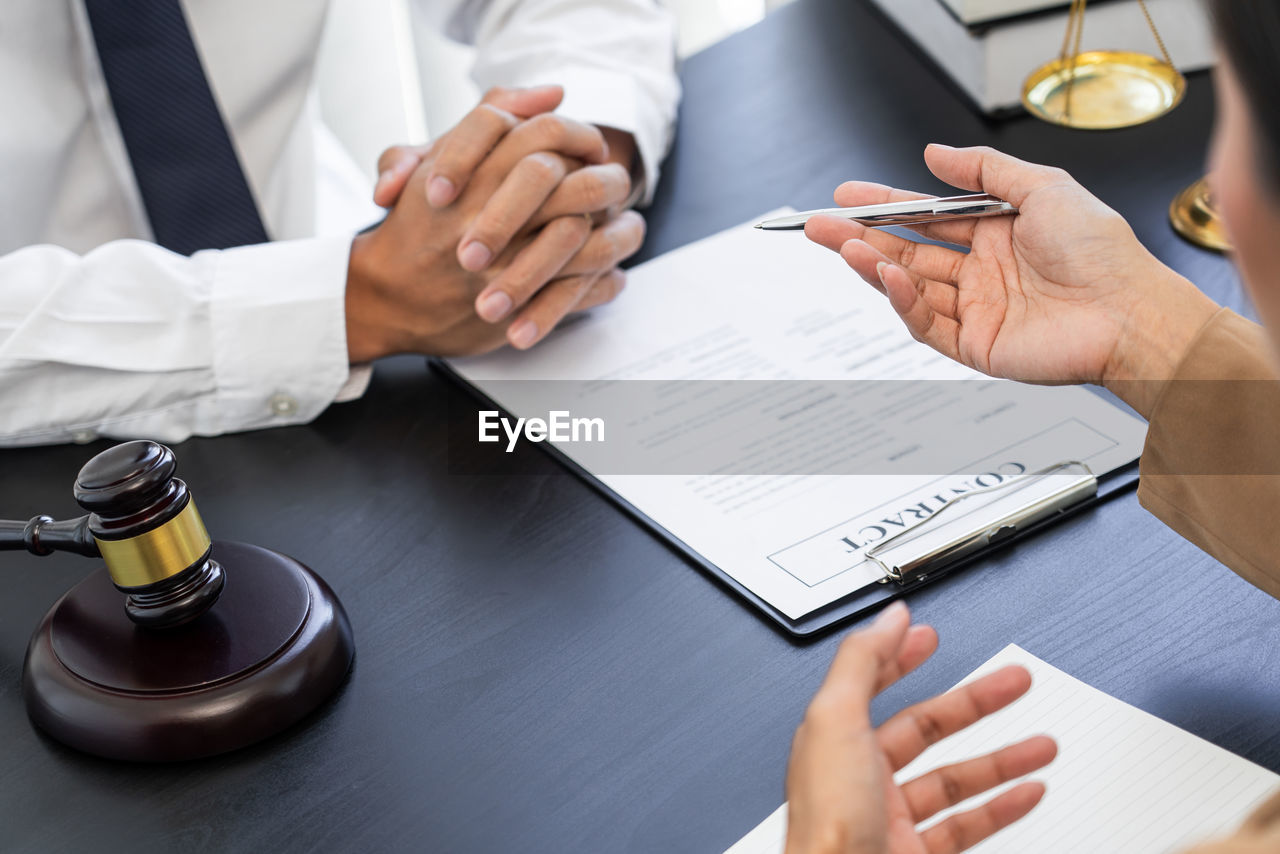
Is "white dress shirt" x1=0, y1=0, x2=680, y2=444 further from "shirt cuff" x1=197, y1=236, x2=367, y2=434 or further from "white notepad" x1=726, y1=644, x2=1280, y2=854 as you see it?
"white notepad" x1=726, y1=644, x2=1280, y2=854

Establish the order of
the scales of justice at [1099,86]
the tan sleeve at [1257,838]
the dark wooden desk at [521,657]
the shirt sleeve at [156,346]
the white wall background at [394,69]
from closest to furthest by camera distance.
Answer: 1. the tan sleeve at [1257,838]
2. the dark wooden desk at [521,657]
3. the shirt sleeve at [156,346]
4. the scales of justice at [1099,86]
5. the white wall background at [394,69]

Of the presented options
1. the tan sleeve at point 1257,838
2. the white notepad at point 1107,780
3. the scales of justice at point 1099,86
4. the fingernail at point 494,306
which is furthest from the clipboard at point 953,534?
the scales of justice at point 1099,86

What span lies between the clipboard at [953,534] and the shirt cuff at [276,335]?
0.30 meters

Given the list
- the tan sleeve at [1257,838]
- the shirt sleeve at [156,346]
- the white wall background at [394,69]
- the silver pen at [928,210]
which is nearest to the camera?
the tan sleeve at [1257,838]

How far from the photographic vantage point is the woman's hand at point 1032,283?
778 mm

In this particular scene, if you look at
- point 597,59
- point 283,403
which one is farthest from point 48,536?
point 597,59

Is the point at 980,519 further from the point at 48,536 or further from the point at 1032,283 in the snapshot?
the point at 48,536

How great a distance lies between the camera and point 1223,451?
0.71 metres

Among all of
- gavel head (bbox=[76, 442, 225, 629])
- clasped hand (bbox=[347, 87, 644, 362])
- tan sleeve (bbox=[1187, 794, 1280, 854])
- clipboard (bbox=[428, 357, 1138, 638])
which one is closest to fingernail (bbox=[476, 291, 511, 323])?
clasped hand (bbox=[347, 87, 644, 362])

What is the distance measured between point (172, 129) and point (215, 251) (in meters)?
0.21

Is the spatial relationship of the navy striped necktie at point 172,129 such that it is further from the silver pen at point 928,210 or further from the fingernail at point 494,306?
the silver pen at point 928,210

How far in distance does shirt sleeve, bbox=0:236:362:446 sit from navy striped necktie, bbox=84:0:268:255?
204mm

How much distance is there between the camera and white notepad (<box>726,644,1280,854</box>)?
0.56 metres

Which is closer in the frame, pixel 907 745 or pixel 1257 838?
pixel 1257 838
